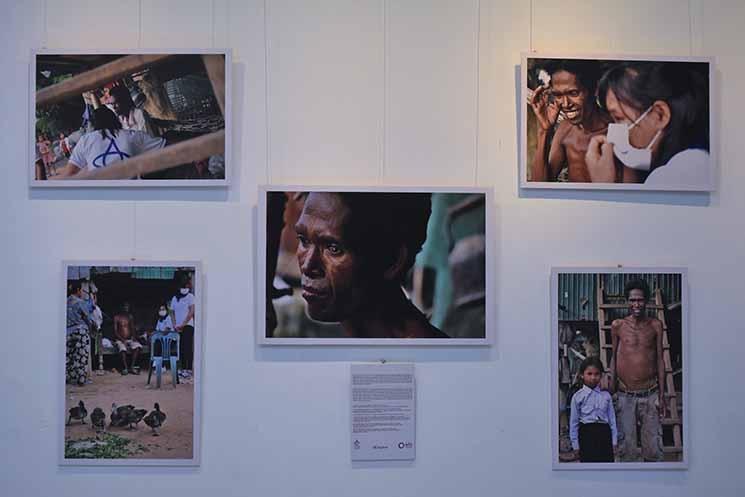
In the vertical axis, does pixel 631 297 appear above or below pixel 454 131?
below

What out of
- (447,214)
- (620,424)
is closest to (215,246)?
(447,214)

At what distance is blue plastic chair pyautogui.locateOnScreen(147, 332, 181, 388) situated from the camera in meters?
2.02

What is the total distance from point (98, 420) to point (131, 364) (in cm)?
15

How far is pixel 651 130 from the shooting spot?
6.77ft

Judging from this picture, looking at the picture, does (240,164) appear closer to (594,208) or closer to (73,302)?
(73,302)

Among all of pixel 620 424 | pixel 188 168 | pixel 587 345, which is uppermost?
pixel 188 168

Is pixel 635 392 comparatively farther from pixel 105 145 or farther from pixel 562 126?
pixel 105 145

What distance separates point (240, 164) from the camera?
2.05 meters

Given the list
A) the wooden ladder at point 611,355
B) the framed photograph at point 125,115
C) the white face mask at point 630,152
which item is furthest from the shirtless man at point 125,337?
the white face mask at point 630,152

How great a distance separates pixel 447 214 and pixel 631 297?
19.2 inches

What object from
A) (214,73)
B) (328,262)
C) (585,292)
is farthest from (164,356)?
Answer: (585,292)

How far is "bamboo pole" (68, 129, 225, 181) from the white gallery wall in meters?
0.05

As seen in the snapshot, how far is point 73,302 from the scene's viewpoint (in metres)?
2.03

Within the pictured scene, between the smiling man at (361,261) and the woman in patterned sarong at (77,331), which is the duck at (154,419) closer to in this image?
the woman in patterned sarong at (77,331)
